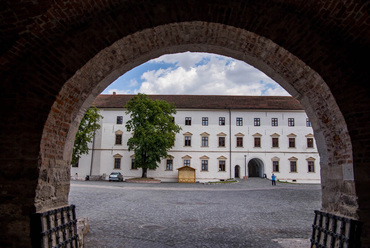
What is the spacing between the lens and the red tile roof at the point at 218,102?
125ft

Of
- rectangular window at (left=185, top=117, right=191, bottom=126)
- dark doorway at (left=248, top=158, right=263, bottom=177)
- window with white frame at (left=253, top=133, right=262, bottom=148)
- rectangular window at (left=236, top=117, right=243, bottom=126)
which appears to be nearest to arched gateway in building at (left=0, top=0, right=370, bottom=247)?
rectangular window at (left=185, top=117, right=191, bottom=126)

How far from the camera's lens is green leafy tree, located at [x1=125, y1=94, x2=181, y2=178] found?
108ft

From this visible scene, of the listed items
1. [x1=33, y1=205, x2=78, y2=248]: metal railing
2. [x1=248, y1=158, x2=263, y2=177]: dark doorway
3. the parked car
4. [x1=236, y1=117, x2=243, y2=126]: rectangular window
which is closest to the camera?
[x1=33, y1=205, x2=78, y2=248]: metal railing

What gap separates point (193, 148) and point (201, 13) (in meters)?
34.1

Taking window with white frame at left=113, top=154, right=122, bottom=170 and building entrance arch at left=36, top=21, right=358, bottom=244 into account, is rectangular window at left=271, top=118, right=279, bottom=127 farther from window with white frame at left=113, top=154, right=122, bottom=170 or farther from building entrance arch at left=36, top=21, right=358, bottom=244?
building entrance arch at left=36, top=21, right=358, bottom=244

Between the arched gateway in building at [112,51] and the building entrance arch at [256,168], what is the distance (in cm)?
3485

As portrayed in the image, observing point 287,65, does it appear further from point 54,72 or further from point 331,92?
point 54,72

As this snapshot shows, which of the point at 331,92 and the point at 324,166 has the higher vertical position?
the point at 331,92

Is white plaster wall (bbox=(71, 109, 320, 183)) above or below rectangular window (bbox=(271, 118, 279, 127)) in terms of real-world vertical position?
below

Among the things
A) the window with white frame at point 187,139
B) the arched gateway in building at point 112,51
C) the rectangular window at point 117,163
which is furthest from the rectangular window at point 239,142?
the arched gateway in building at point 112,51

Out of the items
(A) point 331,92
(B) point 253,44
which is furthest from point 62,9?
(A) point 331,92

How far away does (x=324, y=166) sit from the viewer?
486 centimetres

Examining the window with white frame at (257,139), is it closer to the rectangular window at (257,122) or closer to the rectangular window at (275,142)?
the rectangular window at (257,122)

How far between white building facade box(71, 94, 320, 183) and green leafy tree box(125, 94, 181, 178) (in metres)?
3.27
